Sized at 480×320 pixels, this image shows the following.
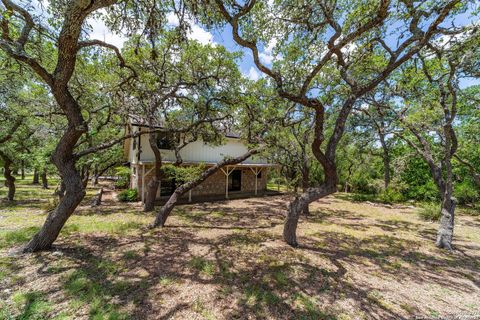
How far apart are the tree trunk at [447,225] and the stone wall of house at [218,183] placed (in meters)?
11.6

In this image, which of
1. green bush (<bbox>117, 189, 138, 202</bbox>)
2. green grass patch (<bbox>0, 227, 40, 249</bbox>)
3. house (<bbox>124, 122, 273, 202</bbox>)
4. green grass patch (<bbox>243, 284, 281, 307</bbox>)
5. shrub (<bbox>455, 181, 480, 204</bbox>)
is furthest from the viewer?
shrub (<bbox>455, 181, 480, 204</bbox>)

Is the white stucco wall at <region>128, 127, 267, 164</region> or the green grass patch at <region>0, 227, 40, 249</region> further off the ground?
the white stucco wall at <region>128, 127, 267, 164</region>

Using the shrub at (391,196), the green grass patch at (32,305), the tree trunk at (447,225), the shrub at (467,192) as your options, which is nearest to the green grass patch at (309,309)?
the green grass patch at (32,305)

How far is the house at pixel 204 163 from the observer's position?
11.6m

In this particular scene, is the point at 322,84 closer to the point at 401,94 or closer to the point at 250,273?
the point at 401,94

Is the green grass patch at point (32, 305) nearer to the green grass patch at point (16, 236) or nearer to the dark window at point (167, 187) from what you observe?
the green grass patch at point (16, 236)

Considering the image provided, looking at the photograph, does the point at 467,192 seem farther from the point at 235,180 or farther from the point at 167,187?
the point at 167,187

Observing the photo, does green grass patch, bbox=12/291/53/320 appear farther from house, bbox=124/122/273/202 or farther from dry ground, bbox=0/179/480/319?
house, bbox=124/122/273/202

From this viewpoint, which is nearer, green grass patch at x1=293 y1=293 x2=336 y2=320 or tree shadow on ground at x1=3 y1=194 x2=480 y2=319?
green grass patch at x1=293 y1=293 x2=336 y2=320

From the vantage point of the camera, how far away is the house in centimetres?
1165

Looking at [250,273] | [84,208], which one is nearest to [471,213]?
[250,273]

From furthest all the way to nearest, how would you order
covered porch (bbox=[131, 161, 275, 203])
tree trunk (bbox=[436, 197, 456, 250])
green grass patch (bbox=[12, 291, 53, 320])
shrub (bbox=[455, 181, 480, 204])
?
shrub (bbox=[455, 181, 480, 204]), covered porch (bbox=[131, 161, 275, 203]), tree trunk (bbox=[436, 197, 456, 250]), green grass patch (bbox=[12, 291, 53, 320])

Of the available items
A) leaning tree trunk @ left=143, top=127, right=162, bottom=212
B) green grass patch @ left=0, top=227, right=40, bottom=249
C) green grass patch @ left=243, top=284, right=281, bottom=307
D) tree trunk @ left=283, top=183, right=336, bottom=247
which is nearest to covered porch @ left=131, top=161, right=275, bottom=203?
leaning tree trunk @ left=143, top=127, right=162, bottom=212

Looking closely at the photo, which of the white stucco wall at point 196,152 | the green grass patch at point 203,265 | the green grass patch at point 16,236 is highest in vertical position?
the white stucco wall at point 196,152
